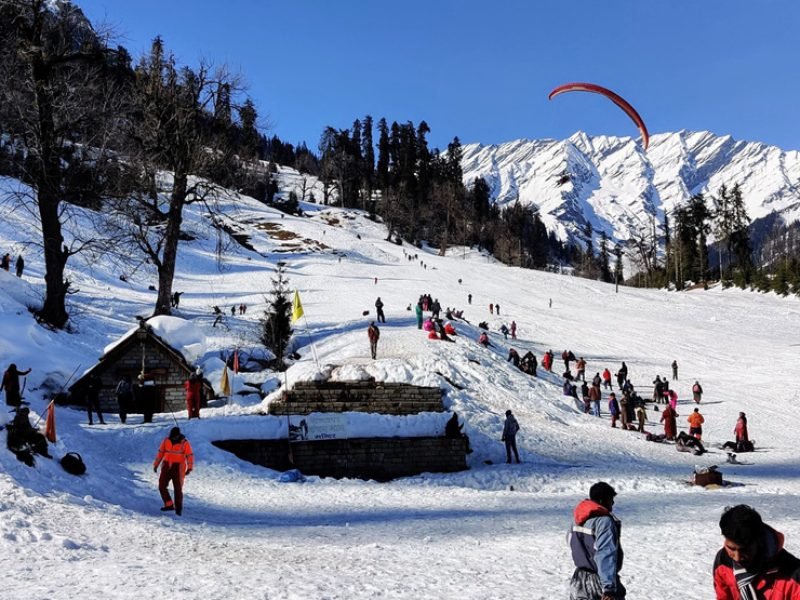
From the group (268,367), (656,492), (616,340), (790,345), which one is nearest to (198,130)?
(268,367)

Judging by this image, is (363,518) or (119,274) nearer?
(363,518)

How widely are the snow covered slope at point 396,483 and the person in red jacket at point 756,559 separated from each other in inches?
135

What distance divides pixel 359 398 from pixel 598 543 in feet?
49.8

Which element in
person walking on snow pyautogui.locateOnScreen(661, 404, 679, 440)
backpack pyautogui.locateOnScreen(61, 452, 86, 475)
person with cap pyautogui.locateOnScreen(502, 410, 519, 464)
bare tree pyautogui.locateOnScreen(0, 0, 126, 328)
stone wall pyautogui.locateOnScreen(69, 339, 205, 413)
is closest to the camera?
backpack pyautogui.locateOnScreen(61, 452, 86, 475)

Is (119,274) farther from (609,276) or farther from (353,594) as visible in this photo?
(609,276)

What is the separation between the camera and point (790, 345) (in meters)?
38.8

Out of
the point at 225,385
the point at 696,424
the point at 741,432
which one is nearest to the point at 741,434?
the point at 741,432

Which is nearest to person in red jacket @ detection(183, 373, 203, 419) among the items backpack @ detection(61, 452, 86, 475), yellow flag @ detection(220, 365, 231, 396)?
yellow flag @ detection(220, 365, 231, 396)

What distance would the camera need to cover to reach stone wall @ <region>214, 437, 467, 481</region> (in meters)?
15.5

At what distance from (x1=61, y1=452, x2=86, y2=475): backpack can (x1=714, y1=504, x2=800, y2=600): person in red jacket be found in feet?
33.8

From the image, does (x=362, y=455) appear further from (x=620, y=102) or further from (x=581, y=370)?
(x=581, y=370)

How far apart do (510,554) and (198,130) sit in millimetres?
21474

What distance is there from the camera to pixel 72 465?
1053 cm

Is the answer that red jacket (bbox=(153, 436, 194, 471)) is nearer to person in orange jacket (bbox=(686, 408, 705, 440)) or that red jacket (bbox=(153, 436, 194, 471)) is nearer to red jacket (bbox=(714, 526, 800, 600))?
red jacket (bbox=(714, 526, 800, 600))
